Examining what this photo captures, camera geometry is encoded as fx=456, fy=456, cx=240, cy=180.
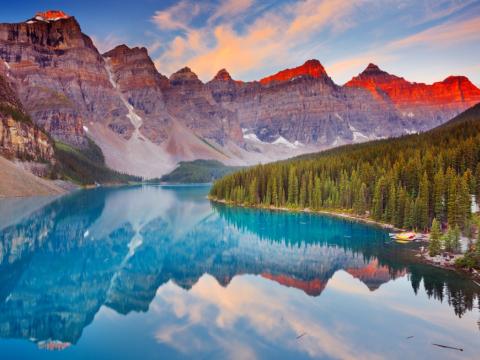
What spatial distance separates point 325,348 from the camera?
89.9ft

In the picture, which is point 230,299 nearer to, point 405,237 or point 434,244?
point 434,244

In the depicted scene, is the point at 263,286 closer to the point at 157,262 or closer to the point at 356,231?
the point at 157,262

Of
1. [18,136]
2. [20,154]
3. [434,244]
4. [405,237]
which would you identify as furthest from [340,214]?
[18,136]

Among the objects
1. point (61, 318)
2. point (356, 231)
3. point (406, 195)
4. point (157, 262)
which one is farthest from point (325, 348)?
point (406, 195)

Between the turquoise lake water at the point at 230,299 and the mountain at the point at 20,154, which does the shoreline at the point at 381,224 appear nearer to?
the turquoise lake water at the point at 230,299

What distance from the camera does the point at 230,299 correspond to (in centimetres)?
3775

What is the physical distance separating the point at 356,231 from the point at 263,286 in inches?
1312

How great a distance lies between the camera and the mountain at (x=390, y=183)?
68.5 meters

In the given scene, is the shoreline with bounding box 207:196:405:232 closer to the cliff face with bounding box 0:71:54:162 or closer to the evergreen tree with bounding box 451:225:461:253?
the evergreen tree with bounding box 451:225:461:253

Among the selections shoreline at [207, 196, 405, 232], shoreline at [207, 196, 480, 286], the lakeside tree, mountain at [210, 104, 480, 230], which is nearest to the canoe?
shoreline at [207, 196, 480, 286]

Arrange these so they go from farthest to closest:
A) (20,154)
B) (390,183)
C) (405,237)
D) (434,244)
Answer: (20,154), (390,183), (405,237), (434,244)

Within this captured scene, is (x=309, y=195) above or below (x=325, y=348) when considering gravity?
above

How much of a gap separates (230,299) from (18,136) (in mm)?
153933

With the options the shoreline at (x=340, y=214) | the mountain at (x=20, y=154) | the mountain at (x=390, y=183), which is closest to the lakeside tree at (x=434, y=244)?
the mountain at (x=390, y=183)
